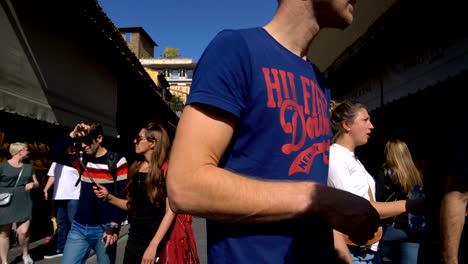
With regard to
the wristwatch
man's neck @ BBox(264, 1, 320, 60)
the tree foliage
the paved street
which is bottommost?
the paved street

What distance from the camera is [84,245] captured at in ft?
13.3

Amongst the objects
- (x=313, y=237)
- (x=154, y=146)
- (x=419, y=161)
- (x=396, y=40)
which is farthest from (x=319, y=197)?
(x=396, y=40)

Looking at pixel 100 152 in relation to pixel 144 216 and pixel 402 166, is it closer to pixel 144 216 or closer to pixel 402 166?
pixel 144 216

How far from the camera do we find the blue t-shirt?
1.11 metres

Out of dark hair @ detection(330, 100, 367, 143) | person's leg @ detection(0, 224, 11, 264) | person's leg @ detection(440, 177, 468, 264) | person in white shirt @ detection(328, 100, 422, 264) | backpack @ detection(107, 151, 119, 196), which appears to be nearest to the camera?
person's leg @ detection(440, 177, 468, 264)

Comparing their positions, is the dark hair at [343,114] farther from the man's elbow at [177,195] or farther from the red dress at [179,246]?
the man's elbow at [177,195]

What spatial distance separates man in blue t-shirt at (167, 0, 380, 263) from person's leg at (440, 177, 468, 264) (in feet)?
3.65

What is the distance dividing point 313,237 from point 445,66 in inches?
221

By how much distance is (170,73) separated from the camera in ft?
282

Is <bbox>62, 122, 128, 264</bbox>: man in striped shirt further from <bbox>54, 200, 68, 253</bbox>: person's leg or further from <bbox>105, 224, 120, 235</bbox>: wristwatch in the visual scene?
<bbox>54, 200, 68, 253</bbox>: person's leg

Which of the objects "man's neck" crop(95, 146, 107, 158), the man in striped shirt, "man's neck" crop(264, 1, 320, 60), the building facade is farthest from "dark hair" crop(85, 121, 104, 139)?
the building facade

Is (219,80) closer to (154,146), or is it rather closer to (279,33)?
(279,33)

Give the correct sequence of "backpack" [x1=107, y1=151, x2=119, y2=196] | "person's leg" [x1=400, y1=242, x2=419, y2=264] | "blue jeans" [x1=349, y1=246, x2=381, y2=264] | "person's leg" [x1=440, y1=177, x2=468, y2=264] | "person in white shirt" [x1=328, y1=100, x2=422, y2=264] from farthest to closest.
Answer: "backpack" [x1=107, y1=151, x2=119, y2=196]
"person's leg" [x1=400, y1=242, x2=419, y2=264]
"blue jeans" [x1=349, y1=246, x2=381, y2=264]
"person in white shirt" [x1=328, y1=100, x2=422, y2=264]
"person's leg" [x1=440, y1=177, x2=468, y2=264]

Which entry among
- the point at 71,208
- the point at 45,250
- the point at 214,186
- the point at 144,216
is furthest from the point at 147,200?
the point at 45,250
